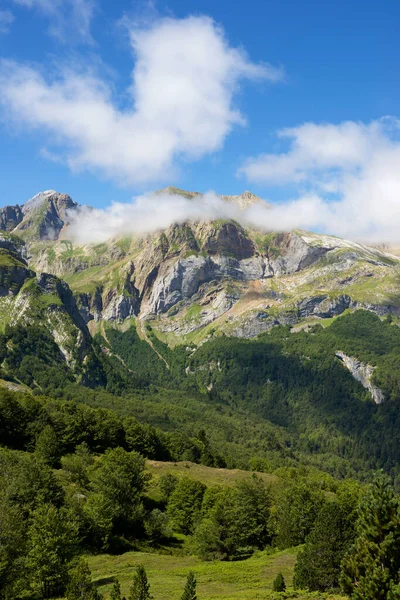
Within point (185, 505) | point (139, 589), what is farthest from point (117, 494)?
point (139, 589)

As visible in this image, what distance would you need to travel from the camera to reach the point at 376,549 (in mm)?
33438

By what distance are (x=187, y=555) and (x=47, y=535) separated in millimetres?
38850

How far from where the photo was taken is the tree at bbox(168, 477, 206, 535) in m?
94.3

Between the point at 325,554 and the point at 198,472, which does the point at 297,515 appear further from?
the point at 198,472

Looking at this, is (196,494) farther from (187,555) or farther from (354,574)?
(354,574)

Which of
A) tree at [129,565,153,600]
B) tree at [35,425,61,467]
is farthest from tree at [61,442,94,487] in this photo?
tree at [129,565,153,600]

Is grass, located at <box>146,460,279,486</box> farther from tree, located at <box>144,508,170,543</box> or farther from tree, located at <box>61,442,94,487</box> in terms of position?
tree, located at <box>144,508,170,543</box>

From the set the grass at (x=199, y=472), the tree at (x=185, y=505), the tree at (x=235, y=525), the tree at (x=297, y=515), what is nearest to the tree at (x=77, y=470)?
the tree at (x=185, y=505)

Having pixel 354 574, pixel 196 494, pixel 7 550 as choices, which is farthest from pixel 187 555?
pixel 354 574

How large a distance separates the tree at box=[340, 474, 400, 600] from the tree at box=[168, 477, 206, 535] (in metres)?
64.8

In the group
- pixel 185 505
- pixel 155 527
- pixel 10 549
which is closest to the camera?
pixel 10 549

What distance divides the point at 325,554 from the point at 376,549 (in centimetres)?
1727

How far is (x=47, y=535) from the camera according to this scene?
49.4m

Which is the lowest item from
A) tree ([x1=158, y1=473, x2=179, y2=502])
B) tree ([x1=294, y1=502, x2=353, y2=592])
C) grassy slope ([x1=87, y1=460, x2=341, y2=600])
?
grassy slope ([x1=87, y1=460, x2=341, y2=600])
